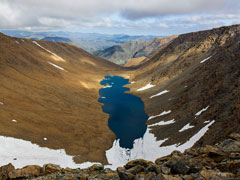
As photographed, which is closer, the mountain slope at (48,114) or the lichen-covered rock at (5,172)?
the lichen-covered rock at (5,172)

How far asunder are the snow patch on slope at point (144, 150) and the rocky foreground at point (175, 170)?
74.4 ft

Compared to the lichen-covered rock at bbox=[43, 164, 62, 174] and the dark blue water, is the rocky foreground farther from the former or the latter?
the dark blue water

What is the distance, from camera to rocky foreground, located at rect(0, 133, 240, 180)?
40.8ft

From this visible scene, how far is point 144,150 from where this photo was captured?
159ft

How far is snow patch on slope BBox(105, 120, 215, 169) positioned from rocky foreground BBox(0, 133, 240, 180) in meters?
22.7

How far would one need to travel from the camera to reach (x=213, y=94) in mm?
54094

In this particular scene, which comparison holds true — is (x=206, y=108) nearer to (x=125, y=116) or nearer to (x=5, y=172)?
(x=125, y=116)

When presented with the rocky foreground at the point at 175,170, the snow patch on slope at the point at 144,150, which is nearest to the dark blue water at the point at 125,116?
the snow patch on slope at the point at 144,150

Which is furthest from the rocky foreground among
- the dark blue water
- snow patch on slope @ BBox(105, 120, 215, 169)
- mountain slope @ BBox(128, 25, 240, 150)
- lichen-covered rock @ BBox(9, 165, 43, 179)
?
the dark blue water

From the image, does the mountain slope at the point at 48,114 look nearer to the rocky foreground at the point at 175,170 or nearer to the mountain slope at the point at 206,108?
the mountain slope at the point at 206,108

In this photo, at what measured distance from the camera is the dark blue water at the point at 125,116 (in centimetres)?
5897

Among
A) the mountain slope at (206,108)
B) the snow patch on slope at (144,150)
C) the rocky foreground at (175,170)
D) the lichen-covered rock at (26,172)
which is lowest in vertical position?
the rocky foreground at (175,170)

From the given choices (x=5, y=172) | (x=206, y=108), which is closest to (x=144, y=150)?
(x=206, y=108)

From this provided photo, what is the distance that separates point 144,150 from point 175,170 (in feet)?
117
